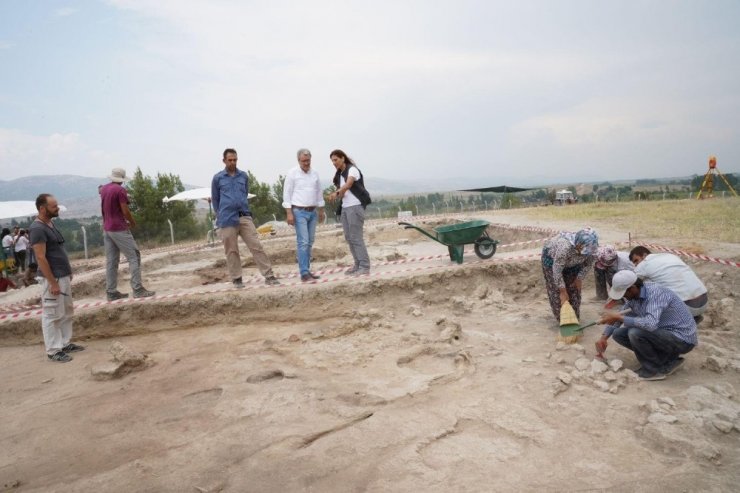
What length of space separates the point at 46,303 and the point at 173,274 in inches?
216

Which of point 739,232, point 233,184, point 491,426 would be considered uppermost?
point 233,184

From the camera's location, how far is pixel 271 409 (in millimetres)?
3525

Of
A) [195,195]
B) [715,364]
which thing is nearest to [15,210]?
[195,195]

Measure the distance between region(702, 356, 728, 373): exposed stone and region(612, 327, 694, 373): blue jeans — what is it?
0.34m

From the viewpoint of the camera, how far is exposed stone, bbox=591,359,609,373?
377cm

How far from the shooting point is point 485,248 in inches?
282

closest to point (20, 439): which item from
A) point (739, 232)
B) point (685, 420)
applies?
point (685, 420)

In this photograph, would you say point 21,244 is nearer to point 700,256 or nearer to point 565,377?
point 565,377

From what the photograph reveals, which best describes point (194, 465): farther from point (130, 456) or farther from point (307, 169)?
point (307, 169)

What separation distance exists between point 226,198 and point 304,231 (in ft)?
3.69

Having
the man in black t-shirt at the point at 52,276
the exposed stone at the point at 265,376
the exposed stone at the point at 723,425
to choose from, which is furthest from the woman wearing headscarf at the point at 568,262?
the man in black t-shirt at the point at 52,276

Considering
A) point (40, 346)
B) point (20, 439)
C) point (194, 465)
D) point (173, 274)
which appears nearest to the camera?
point (194, 465)

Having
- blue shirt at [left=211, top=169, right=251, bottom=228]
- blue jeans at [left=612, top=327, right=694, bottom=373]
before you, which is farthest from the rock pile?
blue shirt at [left=211, top=169, right=251, bottom=228]

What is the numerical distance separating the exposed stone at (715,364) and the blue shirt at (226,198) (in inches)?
210
